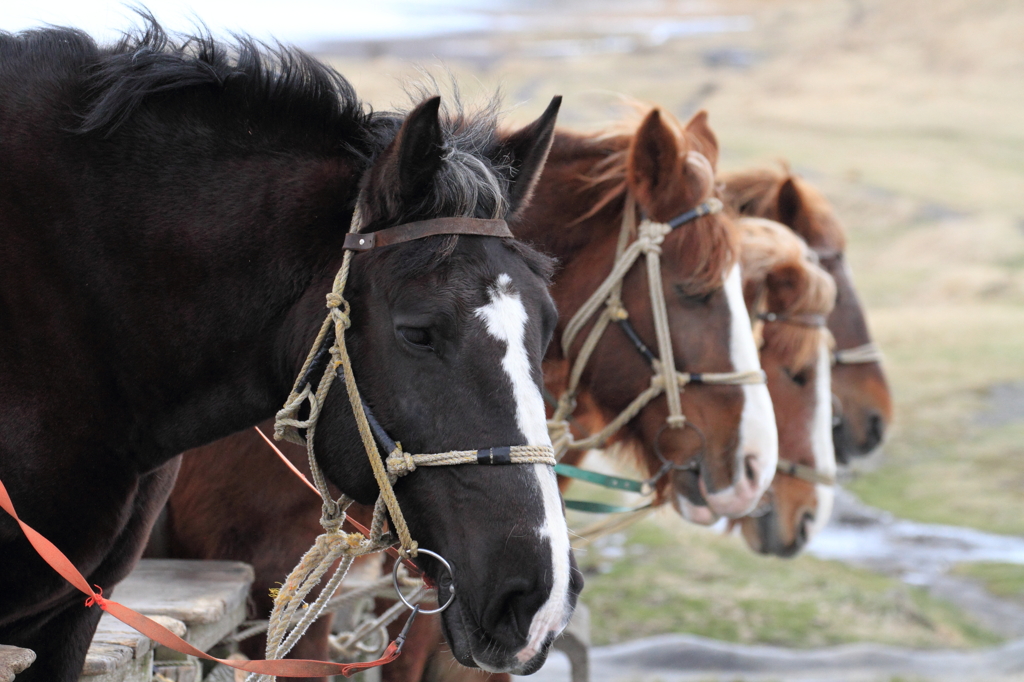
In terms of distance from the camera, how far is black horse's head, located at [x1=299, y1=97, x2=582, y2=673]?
1.60 metres

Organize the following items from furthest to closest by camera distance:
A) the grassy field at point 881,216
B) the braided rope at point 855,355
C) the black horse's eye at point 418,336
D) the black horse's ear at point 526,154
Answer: the grassy field at point 881,216 → the braided rope at point 855,355 → the black horse's ear at point 526,154 → the black horse's eye at point 418,336

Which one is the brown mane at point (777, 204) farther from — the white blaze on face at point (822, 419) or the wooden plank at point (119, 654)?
the wooden plank at point (119, 654)

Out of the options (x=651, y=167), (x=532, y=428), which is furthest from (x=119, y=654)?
(x=651, y=167)

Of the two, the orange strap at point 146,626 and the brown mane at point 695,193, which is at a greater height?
the brown mane at point 695,193

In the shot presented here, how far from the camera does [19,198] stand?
5.73 ft

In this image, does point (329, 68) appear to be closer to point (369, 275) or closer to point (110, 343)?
point (369, 275)

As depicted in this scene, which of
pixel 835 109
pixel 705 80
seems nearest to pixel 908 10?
pixel 835 109

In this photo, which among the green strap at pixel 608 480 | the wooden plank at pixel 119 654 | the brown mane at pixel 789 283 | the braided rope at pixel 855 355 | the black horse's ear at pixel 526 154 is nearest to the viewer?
the black horse's ear at pixel 526 154

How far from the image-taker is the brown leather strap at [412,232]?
170cm

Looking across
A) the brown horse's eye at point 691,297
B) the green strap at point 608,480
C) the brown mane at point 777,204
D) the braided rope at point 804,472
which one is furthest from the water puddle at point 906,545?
the brown horse's eye at point 691,297

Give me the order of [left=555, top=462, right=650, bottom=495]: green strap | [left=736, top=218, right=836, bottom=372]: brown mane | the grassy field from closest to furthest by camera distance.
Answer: [left=555, top=462, right=650, bottom=495]: green strap < [left=736, top=218, right=836, bottom=372]: brown mane < the grassy field

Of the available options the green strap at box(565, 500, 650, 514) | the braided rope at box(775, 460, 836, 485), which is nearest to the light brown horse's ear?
the braided rope at box(775, 460, 836, 485)

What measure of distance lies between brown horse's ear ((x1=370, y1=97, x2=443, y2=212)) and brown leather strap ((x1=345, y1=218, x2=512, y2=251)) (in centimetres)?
5

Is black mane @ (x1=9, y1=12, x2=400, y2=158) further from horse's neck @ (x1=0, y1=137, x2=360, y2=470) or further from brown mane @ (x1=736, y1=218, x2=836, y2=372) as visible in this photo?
brown mane @ (x1=736, y1=218, x2=836, y2=372)
